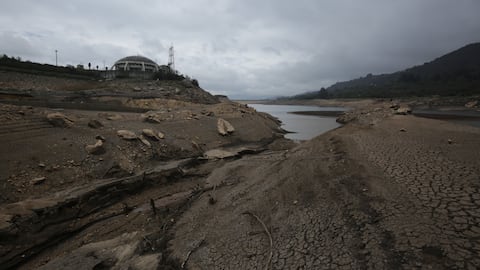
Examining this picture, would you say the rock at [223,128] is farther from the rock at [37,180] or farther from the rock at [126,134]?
the rock at [37,180]

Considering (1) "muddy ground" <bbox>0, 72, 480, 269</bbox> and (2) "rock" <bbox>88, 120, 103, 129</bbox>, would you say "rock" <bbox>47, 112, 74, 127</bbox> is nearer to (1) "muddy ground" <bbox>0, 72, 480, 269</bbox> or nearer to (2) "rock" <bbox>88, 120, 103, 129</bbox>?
(1) "muddy ground" <bbox>0, 72, 480, 269</bbox>

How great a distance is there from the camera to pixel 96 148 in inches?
411

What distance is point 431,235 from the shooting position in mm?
4594

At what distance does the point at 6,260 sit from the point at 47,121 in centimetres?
752

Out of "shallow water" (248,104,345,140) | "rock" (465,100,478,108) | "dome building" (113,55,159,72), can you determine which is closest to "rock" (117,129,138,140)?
"shallow water" (248,104,345,140)

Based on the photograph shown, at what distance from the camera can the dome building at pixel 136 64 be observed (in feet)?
184

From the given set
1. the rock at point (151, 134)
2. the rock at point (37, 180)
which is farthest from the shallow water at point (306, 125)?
the rock at point (37, 180)

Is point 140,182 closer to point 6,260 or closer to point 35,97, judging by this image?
point 6,260

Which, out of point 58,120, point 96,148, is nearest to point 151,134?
point 96,148

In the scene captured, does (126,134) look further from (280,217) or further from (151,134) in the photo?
(280,217)

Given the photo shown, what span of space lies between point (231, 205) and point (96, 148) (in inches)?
256

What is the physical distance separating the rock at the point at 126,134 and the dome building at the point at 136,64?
47.9 metres

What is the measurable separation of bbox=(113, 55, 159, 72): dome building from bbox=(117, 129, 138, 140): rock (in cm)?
4788

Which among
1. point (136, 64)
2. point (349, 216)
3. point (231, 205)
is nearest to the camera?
point (349, 216)
